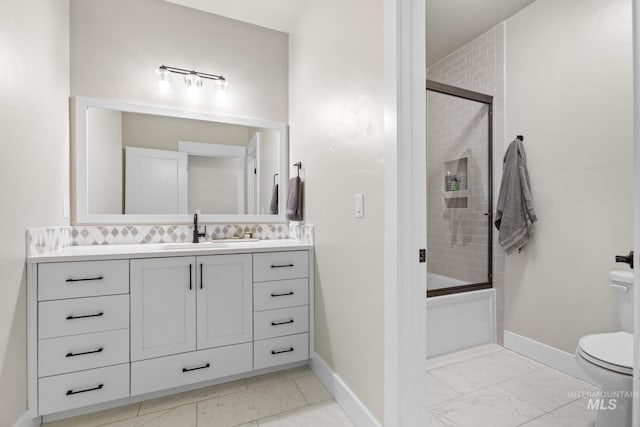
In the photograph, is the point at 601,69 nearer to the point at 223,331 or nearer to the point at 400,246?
the point at 400,246

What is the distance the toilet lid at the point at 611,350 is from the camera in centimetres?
132

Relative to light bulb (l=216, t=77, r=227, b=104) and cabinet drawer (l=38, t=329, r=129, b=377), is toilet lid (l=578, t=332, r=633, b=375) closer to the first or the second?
cabinet drawer (l=38, t=329, r=129, b=377)

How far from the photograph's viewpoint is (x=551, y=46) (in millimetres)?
2139

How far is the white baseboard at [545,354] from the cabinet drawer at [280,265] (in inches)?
66.5

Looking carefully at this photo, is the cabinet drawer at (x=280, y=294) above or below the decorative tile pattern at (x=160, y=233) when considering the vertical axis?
below

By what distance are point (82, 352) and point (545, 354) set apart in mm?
2852

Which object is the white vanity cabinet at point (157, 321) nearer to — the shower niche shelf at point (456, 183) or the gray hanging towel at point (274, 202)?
the gray hanging towel at point (274, 202)

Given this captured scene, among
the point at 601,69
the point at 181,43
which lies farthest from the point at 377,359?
the point at 181,43

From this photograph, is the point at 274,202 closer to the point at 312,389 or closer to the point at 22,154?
the point at 312,389

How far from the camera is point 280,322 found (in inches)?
78.9

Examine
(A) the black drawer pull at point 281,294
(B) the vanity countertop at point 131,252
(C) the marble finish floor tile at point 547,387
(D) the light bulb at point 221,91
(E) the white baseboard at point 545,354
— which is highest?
(D) the light bulb at point 221,91

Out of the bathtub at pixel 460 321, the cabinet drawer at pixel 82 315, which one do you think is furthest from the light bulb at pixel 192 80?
the bathtub at pixel 460 321

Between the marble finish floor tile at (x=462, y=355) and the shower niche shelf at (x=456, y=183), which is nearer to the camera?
the marble finish floor tile at (x=462, y=355)

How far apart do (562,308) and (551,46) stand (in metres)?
1.81
